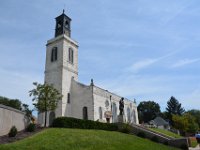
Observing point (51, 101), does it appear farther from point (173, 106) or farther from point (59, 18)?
point (173, 106)

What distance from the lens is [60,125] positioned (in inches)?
923

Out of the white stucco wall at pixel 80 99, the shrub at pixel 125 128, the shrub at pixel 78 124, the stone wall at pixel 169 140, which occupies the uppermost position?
the white stucco wall at pixel 80 99

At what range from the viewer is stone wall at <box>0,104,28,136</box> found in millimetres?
18881

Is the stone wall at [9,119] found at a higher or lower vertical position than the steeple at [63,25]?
lower

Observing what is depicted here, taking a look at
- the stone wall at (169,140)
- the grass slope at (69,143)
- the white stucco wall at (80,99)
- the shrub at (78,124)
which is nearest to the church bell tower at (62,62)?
the white stucco wall at (80,99)

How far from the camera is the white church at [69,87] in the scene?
124ft

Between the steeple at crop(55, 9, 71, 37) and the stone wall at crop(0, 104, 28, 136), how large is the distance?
24253 mm

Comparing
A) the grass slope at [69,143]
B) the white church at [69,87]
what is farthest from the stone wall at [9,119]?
the white church at [69,87]

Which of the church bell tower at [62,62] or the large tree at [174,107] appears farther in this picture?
the large tree at [174,107]

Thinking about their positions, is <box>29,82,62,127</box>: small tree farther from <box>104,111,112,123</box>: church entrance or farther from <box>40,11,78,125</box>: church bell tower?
<box>104,111,112,123</box>: church entrance

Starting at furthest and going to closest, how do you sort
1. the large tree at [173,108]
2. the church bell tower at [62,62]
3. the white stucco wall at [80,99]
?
the large tree at [173,108], the church bell tower at [62,62], the white stucco wall at [80,99]

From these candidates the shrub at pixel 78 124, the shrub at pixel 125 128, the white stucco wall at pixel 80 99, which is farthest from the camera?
the white stucco wall at pixel 80 99

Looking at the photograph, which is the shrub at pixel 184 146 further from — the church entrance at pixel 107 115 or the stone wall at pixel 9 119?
the church entrance at pixel 107 115

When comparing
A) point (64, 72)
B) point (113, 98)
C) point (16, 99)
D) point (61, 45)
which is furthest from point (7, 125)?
point (16, 99)
